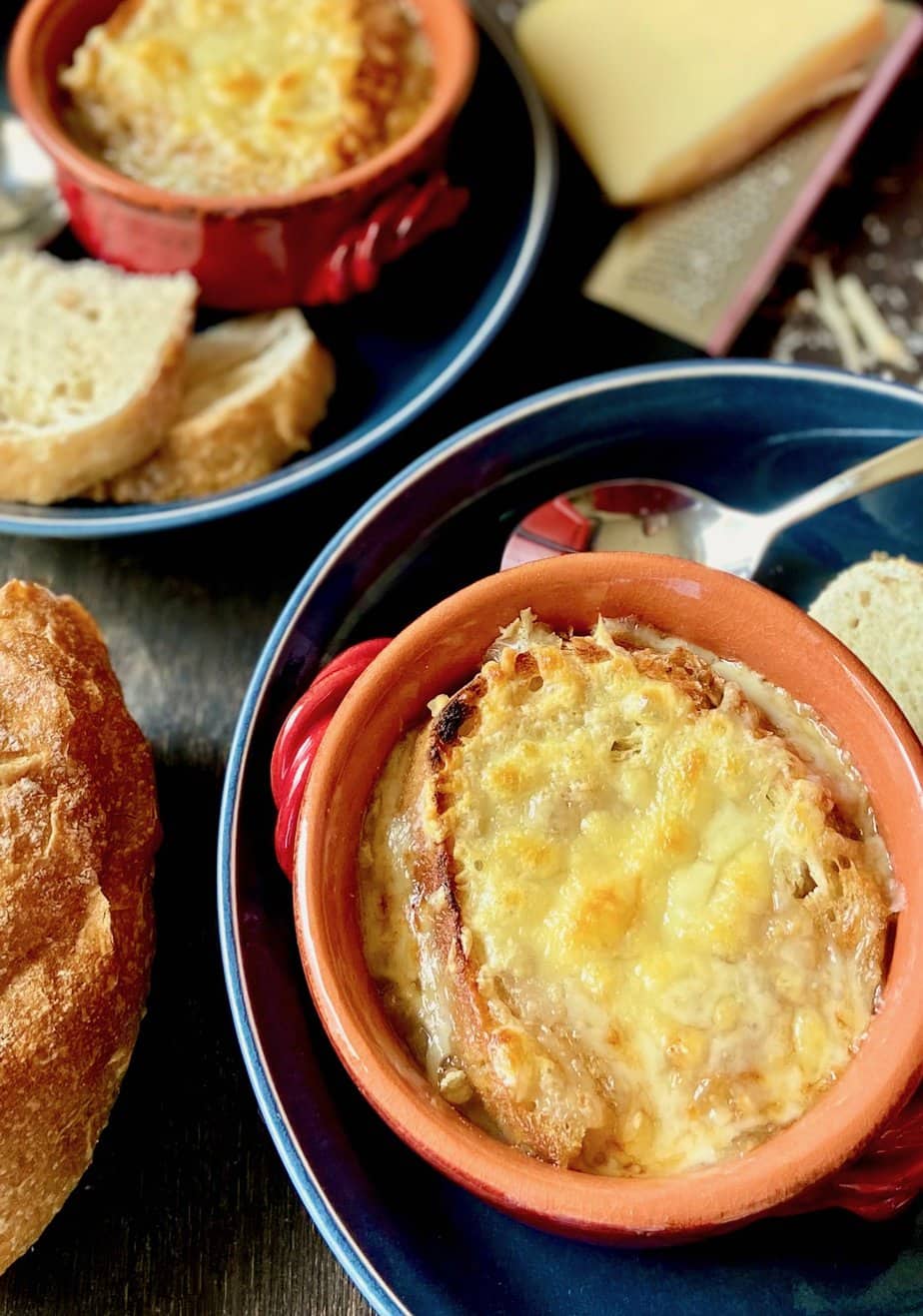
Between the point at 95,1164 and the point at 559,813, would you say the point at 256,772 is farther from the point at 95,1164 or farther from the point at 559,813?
the point at 95,1164

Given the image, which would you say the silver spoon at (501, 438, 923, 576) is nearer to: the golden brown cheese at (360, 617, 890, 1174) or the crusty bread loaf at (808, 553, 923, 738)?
the crusty bread loaf at (808, 553, 923, 738)

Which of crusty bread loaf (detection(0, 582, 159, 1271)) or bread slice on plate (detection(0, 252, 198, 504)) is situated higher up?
bread slice on plate (detection(0, 252, 198, 504))

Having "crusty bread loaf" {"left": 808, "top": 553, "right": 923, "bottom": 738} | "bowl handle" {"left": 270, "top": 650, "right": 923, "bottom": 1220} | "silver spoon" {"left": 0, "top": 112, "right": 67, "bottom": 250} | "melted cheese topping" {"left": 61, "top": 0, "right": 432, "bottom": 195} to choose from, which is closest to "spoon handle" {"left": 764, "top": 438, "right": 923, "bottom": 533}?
"crusty bread loaf" {"left": 808, "top": 553, "right": 923, "bottom": 738}

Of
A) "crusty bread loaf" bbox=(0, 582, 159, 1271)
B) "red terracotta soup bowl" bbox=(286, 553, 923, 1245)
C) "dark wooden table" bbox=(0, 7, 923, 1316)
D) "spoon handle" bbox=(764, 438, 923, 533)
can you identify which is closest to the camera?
"red terracotta soup bowl" bbox=(286, 553, 923, 1245)

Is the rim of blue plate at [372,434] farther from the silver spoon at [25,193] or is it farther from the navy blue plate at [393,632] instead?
the silver spoon at [25,193]

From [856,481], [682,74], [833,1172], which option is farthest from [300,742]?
[682,74]

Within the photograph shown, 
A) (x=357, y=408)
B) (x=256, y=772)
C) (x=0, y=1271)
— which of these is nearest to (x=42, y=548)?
(x=357, y=408)
